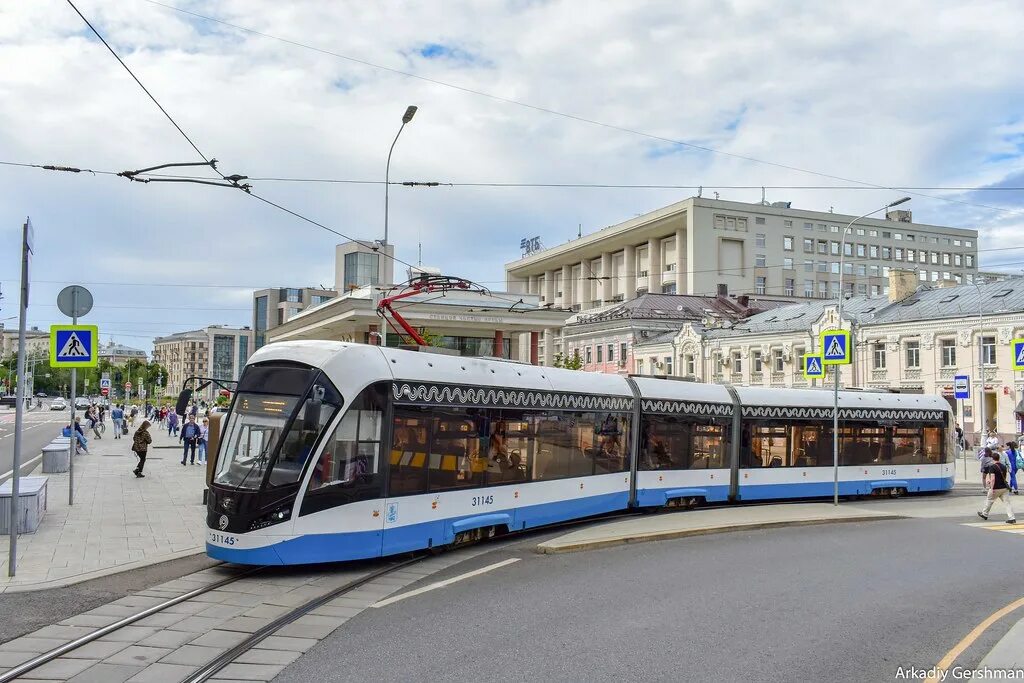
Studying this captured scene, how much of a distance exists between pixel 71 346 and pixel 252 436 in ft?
21.1

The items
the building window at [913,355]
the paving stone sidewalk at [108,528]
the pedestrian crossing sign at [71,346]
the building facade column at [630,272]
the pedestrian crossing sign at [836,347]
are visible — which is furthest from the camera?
the building facade column at [630,272]

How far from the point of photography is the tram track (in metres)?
7.14

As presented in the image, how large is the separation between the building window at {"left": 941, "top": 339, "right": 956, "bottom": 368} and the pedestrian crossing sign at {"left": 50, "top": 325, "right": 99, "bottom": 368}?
44.6m

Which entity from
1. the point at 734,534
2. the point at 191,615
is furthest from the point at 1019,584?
the point at 191,615

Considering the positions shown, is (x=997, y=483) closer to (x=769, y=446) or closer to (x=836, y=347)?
(x=836, y=347)

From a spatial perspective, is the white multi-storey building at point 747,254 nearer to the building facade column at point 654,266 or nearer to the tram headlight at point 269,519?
the building facade column at point 654,266

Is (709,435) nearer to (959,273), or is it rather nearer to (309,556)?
(309,556)

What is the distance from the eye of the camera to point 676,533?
49.7 ft

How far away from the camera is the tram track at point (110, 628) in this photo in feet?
23.4

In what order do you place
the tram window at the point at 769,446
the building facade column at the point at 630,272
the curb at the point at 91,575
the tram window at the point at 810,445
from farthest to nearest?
the building facade column at the point at 630,272 → the tram window at the point at 810,445 → the tram window at the point at 769,446 → the curb at the point at 91,575

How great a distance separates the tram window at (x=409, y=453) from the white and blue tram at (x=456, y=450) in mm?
22

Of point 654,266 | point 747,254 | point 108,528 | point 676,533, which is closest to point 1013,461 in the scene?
point 676,533

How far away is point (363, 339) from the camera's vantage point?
41250 mm

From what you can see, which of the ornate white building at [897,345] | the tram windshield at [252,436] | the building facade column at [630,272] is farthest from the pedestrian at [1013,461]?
the building facade column at [630,272]
